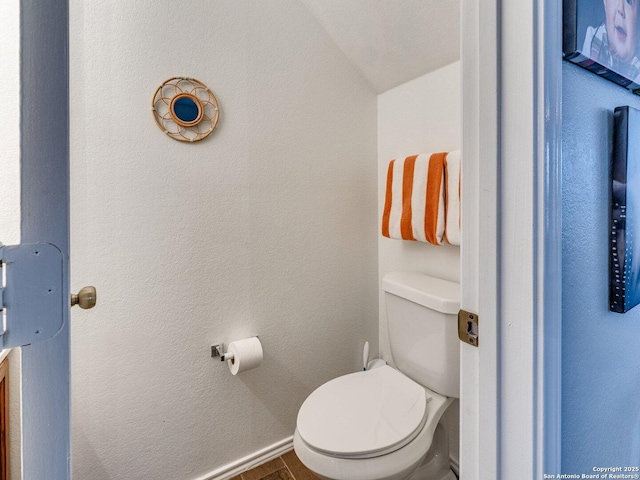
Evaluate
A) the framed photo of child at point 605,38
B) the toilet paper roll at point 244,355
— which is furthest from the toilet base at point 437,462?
the framed photo of child at point 605,38

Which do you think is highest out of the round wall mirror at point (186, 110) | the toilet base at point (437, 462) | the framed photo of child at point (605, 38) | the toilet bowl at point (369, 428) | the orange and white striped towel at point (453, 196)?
the round wall mirror at point (186, 110)

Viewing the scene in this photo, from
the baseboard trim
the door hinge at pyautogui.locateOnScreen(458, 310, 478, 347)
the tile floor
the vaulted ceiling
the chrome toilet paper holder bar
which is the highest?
the vaulted ceiling

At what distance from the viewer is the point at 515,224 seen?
0.50 m

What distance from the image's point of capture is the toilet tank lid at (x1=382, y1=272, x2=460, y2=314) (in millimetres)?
1130

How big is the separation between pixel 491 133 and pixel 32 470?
0.77m

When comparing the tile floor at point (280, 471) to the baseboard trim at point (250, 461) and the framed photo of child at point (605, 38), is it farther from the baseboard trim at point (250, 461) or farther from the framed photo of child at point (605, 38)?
the framed photo of child at point (605, 38)

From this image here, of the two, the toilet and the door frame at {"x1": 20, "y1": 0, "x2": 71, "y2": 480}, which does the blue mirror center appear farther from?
the toilet

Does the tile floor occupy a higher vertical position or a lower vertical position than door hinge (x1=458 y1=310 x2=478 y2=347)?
lower

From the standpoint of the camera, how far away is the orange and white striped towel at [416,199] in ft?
4.18

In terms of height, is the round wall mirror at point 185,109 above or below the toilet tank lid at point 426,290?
above

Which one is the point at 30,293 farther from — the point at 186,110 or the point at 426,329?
the point at 426,329

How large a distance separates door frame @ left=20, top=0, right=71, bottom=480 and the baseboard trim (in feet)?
3.71

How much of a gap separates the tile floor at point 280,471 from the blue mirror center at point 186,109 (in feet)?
4.78

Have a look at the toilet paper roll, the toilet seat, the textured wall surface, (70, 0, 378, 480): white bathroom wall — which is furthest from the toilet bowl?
the textured wall surface
